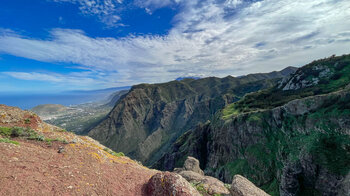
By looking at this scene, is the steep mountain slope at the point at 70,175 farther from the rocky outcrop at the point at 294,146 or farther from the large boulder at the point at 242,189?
the rocky outcrop at the point at 294,146

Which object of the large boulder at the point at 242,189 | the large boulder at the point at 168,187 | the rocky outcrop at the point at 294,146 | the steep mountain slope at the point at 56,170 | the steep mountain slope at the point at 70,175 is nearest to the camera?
the steep mountain slope at the point at 56,170

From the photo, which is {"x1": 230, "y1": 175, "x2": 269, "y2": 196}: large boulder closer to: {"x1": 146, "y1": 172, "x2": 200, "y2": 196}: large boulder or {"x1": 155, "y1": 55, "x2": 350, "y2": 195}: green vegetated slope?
{"x1": 146, "y1": 172, "x2": 200, "y2": 196}: large boulder

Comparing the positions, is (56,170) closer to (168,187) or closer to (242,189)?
(168,187)

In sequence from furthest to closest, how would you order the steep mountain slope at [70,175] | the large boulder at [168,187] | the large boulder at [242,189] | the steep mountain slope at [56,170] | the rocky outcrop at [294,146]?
the rocky outcrop at [294,146]
the large boulder at [242,189]
the large boulder at [168,187]
the steep mountain slope at [70,175]
the steep mountain slope at [56,170]

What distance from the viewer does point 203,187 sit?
10312 millimetres

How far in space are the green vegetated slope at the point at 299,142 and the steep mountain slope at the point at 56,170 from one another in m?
26.4

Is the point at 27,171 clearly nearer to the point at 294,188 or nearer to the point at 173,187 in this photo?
the point at 173,187

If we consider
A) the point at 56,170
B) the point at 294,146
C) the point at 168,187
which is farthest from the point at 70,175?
the point at 294,146

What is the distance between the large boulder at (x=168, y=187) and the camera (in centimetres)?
794

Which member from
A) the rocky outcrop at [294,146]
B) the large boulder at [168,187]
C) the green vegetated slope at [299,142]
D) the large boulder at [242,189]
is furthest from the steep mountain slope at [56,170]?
the rocky outcrop at [294,146]

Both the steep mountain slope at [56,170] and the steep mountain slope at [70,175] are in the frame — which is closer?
the steep mountain slope at [56,170]

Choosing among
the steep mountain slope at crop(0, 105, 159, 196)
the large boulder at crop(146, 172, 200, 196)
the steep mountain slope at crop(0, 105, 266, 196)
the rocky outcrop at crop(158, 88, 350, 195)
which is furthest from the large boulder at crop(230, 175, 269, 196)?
the rocky outcrop at crop(158, 88, 350, 195)

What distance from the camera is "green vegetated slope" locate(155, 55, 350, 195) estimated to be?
69.4 feet

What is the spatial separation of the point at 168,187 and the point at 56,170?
6961mm
